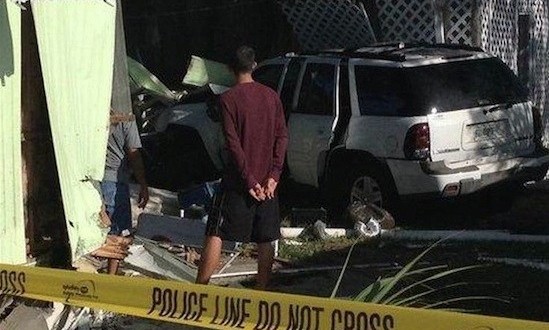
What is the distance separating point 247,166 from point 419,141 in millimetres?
3102

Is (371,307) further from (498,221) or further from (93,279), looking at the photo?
(498,221)

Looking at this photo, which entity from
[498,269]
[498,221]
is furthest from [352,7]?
[498,269]

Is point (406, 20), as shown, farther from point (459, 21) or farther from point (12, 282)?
point (12, 282)

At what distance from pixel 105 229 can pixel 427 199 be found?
12.0 ft

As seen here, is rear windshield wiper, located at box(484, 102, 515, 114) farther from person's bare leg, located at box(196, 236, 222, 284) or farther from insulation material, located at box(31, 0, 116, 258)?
insulation material, located at box(31, 0, 116, 258)

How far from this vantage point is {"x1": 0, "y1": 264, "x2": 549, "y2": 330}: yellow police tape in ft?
14.6

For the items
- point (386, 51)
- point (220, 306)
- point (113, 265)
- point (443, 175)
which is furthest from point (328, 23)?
point (220, 306)

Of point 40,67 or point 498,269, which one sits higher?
point 40,67

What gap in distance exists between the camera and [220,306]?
509cm

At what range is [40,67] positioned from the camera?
640cm

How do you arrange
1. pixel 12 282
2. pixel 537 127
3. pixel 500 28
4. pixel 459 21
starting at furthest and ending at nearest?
pixel 500 28 → pixel 459 21 → pixel 537 127 → pixel 12 282

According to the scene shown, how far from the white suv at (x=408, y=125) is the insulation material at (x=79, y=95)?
11.5 feet

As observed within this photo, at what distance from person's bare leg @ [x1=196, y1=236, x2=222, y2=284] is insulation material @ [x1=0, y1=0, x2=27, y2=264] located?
3.80 feet

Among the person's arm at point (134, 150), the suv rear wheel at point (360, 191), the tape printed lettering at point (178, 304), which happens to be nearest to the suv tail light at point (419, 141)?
the suv rear wheel at point (360, 191)
